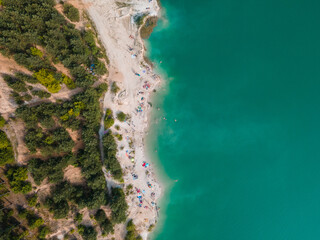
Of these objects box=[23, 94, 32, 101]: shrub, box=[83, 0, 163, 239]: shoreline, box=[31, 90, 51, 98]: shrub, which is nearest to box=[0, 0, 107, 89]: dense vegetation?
box=[31, 90, 51, 98]: shrub

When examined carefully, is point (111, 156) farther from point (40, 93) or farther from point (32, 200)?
point (40, 93)

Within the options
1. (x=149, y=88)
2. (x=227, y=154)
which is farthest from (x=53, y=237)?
(x=227, y=154)

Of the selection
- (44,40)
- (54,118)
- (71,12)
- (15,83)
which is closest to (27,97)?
(15,83)

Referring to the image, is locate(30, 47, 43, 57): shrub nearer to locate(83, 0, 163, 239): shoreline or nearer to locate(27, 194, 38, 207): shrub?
locate(83, 0, 163, 239): shoreline

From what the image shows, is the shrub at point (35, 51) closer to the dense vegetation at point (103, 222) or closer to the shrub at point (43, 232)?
the dense vegetation at point (103, 222)

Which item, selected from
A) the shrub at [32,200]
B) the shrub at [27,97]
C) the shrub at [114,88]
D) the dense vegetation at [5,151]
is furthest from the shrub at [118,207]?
the shrub at [27,97]
